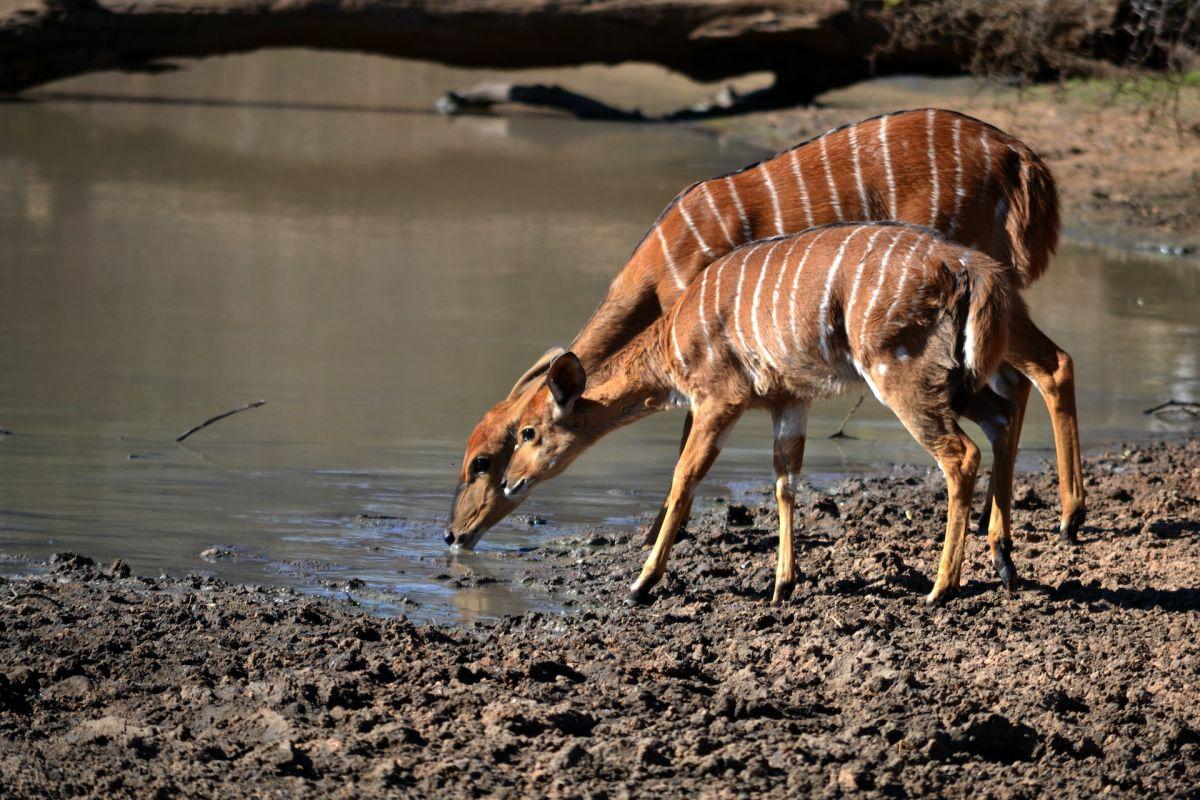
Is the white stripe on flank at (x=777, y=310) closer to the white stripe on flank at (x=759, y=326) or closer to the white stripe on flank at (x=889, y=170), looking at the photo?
the white stripe on flank at (x=759, y=326)

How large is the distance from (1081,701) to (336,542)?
2750 millimetres

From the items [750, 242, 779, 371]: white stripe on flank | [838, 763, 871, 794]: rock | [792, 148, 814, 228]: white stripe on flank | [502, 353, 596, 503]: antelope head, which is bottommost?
[838, 763, 871, 794]: rock

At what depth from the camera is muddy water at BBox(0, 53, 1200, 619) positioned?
6047 mm

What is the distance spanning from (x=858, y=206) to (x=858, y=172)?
156 millimetres

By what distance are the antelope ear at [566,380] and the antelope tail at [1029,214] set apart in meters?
1.84

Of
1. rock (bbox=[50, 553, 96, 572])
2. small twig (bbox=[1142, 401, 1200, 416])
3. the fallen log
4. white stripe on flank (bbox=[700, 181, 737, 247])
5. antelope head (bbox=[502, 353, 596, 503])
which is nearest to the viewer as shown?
rock (bbox=[50, 553, 96, 572])

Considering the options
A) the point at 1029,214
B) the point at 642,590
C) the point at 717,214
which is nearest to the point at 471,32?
the point at 717,214

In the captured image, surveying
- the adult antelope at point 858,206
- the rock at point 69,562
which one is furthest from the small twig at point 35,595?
the adult antelope at point 858,206

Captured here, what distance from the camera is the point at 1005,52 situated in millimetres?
14023

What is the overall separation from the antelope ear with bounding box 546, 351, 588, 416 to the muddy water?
60cm

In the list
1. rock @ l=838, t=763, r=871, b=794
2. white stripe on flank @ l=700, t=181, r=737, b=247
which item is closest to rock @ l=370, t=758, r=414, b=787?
rock @ l=838, t=763, r=871, b=794

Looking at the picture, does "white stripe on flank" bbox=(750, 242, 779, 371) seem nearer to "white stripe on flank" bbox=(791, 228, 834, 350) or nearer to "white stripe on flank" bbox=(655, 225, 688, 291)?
"white stripe on flank" bbox=(791, 228, 834, 350)

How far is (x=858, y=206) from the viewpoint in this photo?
6566 mm

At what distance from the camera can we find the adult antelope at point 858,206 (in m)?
6.25
